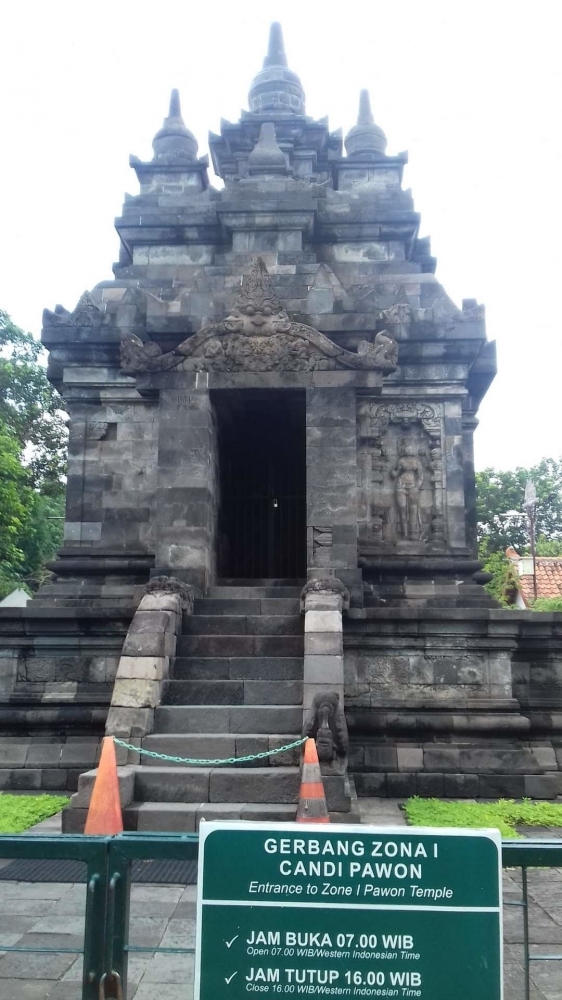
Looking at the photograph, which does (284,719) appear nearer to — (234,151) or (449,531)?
(449,531)

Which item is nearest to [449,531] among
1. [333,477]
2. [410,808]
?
[333,477]

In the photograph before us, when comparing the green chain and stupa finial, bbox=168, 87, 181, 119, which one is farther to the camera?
stupa finial, bbox=168, 87, 181, 119

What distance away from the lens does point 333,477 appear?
1054 centimetres

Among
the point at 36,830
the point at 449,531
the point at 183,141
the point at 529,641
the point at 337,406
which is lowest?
the point at 36,830

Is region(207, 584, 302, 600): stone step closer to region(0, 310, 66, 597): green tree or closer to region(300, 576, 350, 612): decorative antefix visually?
Answer: region(300, 576, 350, 612): decorative antefix

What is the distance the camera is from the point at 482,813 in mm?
8070

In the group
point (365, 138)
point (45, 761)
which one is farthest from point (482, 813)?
point (365, 138)

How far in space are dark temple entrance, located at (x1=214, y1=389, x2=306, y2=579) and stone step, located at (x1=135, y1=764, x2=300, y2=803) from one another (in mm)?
5634

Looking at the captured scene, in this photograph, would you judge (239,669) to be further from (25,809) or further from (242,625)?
(25,809)

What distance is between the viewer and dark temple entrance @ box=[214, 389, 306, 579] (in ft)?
44.2

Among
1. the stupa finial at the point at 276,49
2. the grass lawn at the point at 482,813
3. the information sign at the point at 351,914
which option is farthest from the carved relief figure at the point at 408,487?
the stupa finial at the point at 276,49

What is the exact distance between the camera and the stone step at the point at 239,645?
9484mm

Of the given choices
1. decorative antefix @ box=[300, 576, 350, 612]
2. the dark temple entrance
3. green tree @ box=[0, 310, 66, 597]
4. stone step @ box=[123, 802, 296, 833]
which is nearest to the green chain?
stone step @ box=[123, 802, 296, 833]

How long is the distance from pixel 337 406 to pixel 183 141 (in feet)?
32.3
